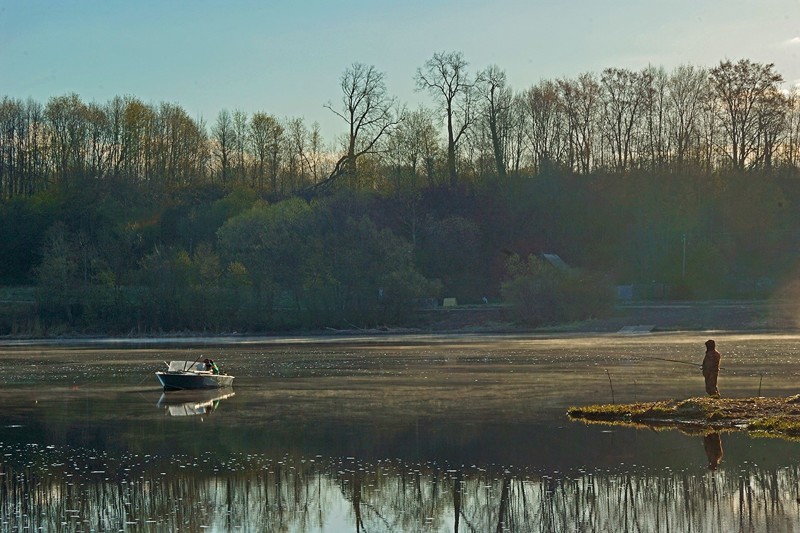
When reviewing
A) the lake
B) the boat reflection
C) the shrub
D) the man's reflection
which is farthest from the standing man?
the shrub

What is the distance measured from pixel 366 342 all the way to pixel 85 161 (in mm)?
58808

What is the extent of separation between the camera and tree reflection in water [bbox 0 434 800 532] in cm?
1994

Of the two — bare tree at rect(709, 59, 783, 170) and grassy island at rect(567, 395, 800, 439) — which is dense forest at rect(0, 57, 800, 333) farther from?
grassy island at rect(567, 395, 800, 439)

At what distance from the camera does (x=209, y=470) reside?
2577cm

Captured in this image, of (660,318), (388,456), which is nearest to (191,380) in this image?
(388,456)

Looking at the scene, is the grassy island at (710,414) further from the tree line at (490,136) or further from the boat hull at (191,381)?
the tree line at (490,136)

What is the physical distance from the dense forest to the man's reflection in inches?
2608

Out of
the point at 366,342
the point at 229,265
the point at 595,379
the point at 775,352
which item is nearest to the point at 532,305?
the point at 366,342

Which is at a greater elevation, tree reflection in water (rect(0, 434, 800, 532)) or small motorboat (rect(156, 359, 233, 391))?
small motorboat (rect(156, 359, 233, 391))

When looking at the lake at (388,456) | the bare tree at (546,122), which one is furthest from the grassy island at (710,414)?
the bare tree at (546,122)

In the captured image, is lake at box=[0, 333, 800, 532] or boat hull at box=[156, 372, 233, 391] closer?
lake at box=[0, 333, 800, 532]

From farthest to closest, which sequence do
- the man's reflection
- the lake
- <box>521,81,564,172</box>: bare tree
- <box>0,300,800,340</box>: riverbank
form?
1. <box>521,81,564,172</box>: bare tree
2. <box>0,300,800,340</box>: riverbank
3. the man's reflection
4. the lake

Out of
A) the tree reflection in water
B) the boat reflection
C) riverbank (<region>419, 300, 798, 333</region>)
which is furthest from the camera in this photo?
riverbank (<region>419, 300, 798, 333</region>)

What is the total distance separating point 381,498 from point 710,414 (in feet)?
41.2
